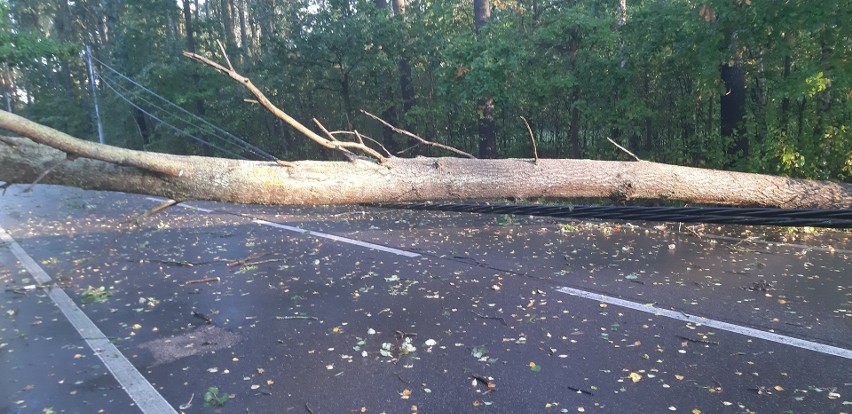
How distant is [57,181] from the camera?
4.12m

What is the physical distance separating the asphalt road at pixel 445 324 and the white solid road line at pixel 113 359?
0.02 metres

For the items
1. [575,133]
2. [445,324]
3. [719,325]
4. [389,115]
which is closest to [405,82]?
[389,115]

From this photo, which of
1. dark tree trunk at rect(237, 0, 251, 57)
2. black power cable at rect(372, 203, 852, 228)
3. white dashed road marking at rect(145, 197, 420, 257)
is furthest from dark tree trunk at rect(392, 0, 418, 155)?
black power cable at rect(372, 203, 852, 228)

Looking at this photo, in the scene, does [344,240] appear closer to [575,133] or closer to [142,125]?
[575,133]

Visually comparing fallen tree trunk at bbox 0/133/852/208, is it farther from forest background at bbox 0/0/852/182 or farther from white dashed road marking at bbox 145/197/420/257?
forest background at bbox 0/0/852/182

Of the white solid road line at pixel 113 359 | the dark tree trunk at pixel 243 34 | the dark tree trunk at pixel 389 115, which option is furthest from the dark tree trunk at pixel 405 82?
the white solid road line at pixel 113 359

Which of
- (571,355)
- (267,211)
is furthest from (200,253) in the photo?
(571,355)

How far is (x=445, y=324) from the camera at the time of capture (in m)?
5.21

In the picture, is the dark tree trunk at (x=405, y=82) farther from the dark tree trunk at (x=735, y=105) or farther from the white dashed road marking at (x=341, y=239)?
the dark tree trunk at (x=735, y=105)

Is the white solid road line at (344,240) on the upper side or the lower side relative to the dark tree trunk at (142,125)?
lower

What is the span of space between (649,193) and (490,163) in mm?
1541

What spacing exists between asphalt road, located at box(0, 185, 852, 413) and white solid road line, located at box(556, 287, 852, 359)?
25mm

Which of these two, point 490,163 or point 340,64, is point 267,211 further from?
point 490,163

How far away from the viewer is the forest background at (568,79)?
8.88m
